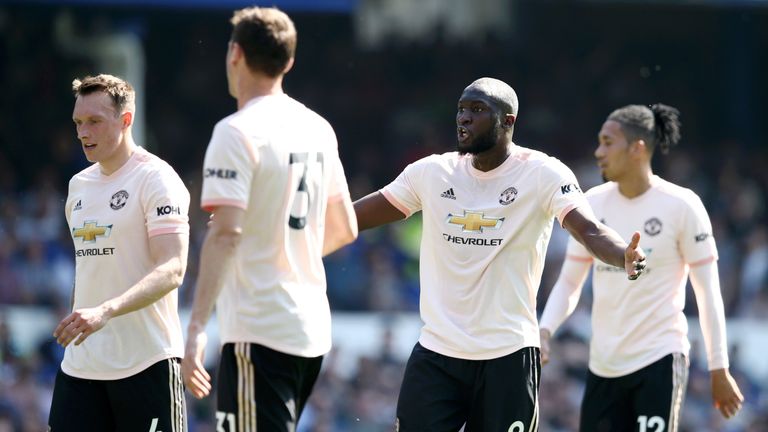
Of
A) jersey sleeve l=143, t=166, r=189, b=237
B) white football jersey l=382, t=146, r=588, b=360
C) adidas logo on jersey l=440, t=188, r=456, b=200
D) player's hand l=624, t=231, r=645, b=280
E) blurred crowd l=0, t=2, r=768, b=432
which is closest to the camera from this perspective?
player's hand l=624, t=231, r=645, b=280

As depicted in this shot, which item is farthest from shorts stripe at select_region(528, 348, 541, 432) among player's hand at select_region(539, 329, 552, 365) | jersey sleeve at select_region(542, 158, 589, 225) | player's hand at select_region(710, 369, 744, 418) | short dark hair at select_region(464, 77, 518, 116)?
player's hand at select_region(710, 369, 744, 418)

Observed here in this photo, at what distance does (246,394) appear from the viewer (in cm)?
518

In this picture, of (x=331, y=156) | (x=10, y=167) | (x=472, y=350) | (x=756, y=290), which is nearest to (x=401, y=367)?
(x=756, y=290)

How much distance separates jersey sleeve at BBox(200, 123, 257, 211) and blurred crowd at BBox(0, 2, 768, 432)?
8.07 meters

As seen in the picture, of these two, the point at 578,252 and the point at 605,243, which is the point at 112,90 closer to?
the point at 605,243

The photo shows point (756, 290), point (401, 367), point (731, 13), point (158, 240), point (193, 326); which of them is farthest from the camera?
point (731, 13)

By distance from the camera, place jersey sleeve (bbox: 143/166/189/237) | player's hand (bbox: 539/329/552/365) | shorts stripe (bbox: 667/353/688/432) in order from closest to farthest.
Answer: jersey sleeve (bbox: 143/166/189/237)
player's hand (bbox: 539/329/552/365)
shorts stripe (bbox: 667/353/688/432)

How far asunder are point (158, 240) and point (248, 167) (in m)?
1.16

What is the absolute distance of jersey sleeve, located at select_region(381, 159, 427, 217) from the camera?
6.63 meters

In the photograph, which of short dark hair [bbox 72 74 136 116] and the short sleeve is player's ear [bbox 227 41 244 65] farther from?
the short sleeve

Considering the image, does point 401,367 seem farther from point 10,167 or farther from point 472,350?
point 472,350

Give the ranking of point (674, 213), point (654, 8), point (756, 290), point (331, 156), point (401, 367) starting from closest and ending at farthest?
1. point (331, 156)
2. point (674, 213)
3. point (401, 367)
4. point (756, 290)
5. point (654, 8)

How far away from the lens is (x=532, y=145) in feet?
57.8

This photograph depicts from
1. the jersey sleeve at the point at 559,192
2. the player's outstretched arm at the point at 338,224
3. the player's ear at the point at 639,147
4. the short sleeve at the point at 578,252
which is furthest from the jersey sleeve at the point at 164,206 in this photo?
the player's ear at the point at 639,147
